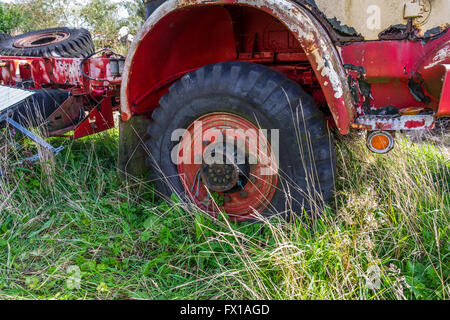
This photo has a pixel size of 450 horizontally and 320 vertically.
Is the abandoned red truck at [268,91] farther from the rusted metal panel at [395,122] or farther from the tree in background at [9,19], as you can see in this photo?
the tree in background at [9,19]

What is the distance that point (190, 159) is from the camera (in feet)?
8.59

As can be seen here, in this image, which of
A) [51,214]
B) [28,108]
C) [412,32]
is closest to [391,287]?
[412,32]

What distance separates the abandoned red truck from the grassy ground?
0.75 feet

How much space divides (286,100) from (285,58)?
2.63 feet

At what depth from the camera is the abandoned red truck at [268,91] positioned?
2.02 metres

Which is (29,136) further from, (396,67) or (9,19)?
(9,19)

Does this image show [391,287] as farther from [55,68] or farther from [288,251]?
[55,68]

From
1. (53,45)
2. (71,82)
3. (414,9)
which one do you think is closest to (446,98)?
(414,9)

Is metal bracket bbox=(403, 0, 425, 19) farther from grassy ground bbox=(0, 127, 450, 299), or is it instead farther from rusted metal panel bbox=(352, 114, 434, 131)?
grassy ground bbox=(0, 127, 450, 299)

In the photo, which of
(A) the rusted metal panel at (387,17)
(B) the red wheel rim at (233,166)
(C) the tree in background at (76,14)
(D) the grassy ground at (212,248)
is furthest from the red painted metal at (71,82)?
(C) the tree in background at (76,14)

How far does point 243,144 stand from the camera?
7.94 feet

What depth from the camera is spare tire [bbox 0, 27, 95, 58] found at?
480 centimetres

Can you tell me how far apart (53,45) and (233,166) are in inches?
147

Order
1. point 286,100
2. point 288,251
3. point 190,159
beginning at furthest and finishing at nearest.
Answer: point 190,159 → point 286,100 → point 288,251
